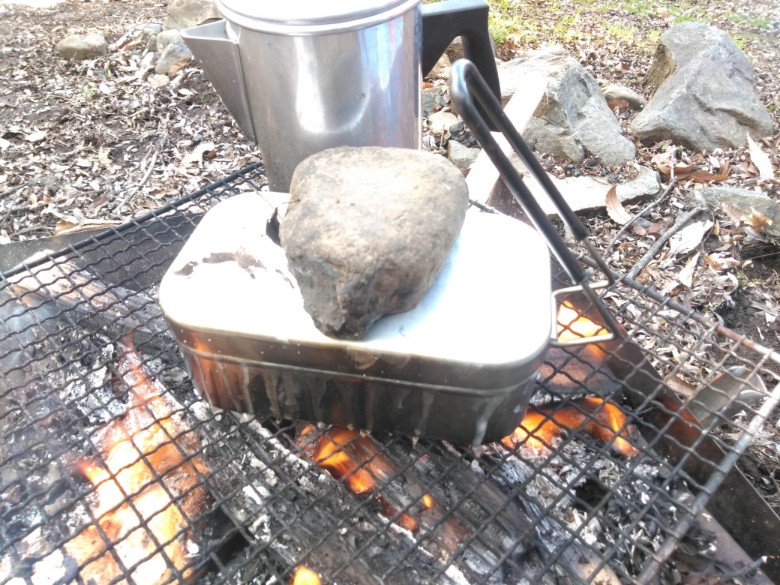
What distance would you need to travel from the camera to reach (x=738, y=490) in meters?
1.29

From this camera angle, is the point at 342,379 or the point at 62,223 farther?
the point at 62,223

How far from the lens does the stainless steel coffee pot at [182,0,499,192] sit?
1101mm

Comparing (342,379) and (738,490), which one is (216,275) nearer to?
(342,379)

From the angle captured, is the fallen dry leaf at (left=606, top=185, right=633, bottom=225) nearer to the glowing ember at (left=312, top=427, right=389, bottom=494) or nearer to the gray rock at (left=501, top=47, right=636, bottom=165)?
the gray rock at (left=501, top=47, right=636, bottom=165)

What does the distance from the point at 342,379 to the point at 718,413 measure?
0.76 meters

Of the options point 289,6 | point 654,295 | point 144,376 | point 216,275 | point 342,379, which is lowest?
point 144,376

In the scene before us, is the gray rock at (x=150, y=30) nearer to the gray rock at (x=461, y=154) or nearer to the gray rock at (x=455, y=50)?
the gray rock at (x=455, y=50)

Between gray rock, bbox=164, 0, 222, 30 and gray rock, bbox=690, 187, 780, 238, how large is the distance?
3.24 meters

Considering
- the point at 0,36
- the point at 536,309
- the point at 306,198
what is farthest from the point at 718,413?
the point at 0,36

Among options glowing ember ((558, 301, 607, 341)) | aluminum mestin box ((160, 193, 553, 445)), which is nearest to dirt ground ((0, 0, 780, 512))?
glowing ember ((558, 301, 607, 341))

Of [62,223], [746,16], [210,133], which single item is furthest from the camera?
[746,16]

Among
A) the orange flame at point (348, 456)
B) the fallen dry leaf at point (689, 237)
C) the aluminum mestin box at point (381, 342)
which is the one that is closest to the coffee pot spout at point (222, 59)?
the aluminum mestin box at point (381, 342)

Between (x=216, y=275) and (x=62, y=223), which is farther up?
(x=216, y=275)

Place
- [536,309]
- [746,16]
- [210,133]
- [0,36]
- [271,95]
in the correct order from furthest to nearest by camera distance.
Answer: [746,16], [0,36], [210,133], [271,95], [536,309]
